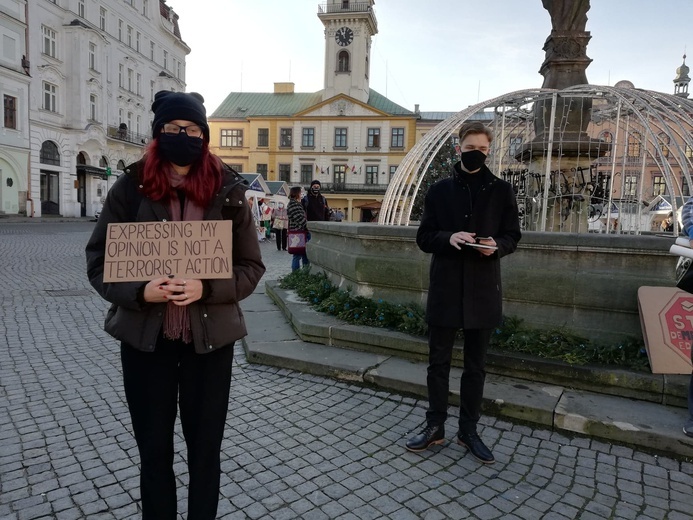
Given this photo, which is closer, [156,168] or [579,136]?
[156,168]

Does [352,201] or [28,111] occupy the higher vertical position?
[28,111]

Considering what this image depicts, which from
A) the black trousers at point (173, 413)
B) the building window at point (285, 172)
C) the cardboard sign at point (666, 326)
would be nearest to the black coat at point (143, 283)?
the black trousers at point (173, 413)

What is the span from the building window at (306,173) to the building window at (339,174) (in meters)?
2.88

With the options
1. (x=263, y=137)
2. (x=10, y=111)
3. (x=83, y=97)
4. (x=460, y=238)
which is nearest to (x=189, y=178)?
(x=460, y=238)

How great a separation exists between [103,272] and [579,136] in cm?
638

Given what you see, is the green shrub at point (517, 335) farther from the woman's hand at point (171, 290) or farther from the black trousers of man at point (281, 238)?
the black trousers of man at point (281, 238)

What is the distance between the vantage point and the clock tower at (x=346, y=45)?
174ft

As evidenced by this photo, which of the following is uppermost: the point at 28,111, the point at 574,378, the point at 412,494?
the point at 28,111

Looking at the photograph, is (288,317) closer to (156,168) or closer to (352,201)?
(156,168)

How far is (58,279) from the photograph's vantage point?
9.69m

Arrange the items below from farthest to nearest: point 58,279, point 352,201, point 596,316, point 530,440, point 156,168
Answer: point 352,201
point 58,279
point 596,316
point 530,440
point 156,168

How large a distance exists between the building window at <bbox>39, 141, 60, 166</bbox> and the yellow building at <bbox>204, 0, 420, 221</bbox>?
20.4m

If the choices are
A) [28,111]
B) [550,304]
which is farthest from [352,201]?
[550,304]

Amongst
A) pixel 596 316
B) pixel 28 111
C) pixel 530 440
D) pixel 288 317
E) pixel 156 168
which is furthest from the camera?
pixel 28 111
